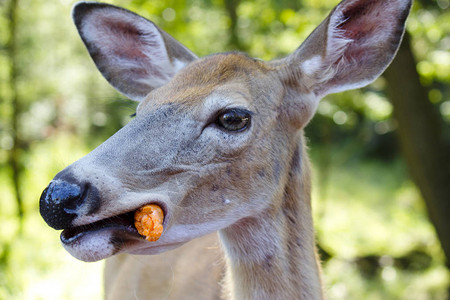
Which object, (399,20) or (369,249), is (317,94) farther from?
(369,249)

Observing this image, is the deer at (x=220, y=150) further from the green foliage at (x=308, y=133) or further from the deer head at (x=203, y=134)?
the green foliage at (x=308, y=133)

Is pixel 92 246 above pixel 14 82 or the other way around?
the other way around

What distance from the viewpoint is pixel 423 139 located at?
239 inches

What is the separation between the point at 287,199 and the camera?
276cm

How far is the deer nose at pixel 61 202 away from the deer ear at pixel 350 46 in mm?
1431

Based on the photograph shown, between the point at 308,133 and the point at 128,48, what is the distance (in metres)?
6.00

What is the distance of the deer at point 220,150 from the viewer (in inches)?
82.7

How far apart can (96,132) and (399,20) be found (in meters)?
11.6

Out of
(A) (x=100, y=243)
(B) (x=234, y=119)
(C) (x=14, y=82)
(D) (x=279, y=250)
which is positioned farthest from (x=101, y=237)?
(C) (x=14, y=82)

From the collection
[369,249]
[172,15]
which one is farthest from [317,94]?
[369,249]

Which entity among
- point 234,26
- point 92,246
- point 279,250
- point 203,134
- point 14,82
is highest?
point 234,26

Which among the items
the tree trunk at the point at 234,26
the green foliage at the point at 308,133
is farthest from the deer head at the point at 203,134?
the tree trunk at the point at 234,26

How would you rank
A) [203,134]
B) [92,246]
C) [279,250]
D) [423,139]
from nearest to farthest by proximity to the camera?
[92,246] < [203,134] < [279,250] < [423,139]

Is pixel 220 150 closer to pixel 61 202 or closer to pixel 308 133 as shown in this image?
pixel 61 202
